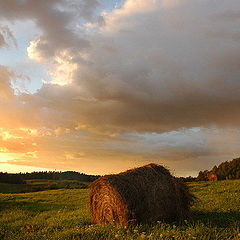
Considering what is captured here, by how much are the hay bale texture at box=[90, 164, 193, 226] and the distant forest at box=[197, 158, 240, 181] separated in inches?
1207

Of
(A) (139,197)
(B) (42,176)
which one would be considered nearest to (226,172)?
(A) (139,197)

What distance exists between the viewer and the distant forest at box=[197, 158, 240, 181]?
42.0m

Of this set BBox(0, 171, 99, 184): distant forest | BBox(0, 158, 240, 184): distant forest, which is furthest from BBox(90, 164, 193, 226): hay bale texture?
BBox(0, 171, 99, 184): distant forest

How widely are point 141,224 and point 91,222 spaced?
3172 millimetres

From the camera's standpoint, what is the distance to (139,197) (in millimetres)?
10430

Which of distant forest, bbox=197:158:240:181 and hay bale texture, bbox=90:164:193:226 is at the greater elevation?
distant forest, bbox=197:158:240:181

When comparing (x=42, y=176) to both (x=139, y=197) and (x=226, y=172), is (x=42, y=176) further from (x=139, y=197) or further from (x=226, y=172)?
(x=139, y=197)

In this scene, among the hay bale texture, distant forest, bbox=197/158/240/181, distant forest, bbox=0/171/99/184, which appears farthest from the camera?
distant forest, bbox=0/171/99/184

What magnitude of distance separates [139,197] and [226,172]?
38.6 metres

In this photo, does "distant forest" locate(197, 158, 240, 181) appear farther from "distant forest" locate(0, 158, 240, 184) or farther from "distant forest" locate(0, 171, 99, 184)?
"distant forest" locate(0, 171, 99, 184)

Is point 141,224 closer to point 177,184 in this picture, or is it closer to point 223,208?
point 177,184

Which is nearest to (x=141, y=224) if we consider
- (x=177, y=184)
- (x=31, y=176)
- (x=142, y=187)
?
(x=142, y=187)

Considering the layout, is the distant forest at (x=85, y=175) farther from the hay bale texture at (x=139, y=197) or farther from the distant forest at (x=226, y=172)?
the hay bale texture at (x=139, y=197)

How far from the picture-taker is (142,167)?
480 inches
